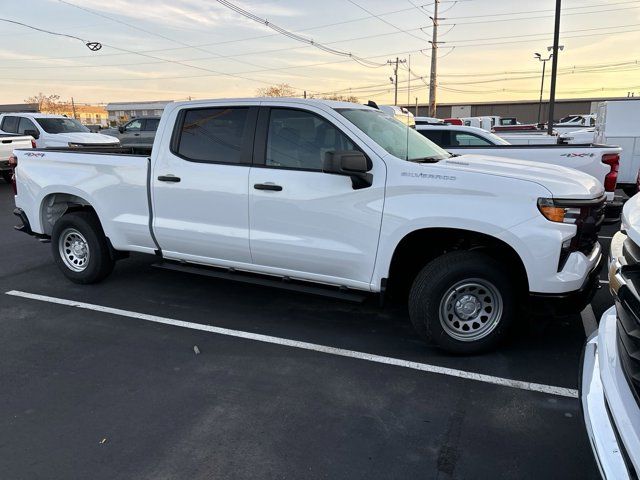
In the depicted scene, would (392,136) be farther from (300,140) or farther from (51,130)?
(51,130)

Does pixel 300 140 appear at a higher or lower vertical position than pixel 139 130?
lower

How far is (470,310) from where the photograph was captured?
4.09 m

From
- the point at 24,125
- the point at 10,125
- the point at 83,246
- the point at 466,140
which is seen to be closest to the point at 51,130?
the point at 24,125

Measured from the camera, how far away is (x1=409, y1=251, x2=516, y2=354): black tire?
3.93 metres

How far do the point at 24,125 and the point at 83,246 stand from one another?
12.6 m

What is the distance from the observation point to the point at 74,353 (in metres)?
4.29

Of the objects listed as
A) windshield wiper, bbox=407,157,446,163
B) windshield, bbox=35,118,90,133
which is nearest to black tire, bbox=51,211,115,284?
windshield wiper, bbox=407,157,446,163

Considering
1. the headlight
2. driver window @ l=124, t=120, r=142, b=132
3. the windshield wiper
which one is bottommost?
the headlight

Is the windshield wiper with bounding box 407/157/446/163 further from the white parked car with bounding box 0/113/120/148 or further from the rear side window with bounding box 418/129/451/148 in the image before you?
the white parked car with bounding box 0/113/120/148

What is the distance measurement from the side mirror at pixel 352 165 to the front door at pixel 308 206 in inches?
2.3

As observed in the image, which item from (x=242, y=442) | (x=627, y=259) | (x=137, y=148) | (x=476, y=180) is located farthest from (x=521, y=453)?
(x=137, y=148)

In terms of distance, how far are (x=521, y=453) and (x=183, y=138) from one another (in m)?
3.95

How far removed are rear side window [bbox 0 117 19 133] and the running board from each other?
13928 millimetres

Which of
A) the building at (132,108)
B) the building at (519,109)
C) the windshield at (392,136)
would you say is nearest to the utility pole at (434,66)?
the building at (519,109)
